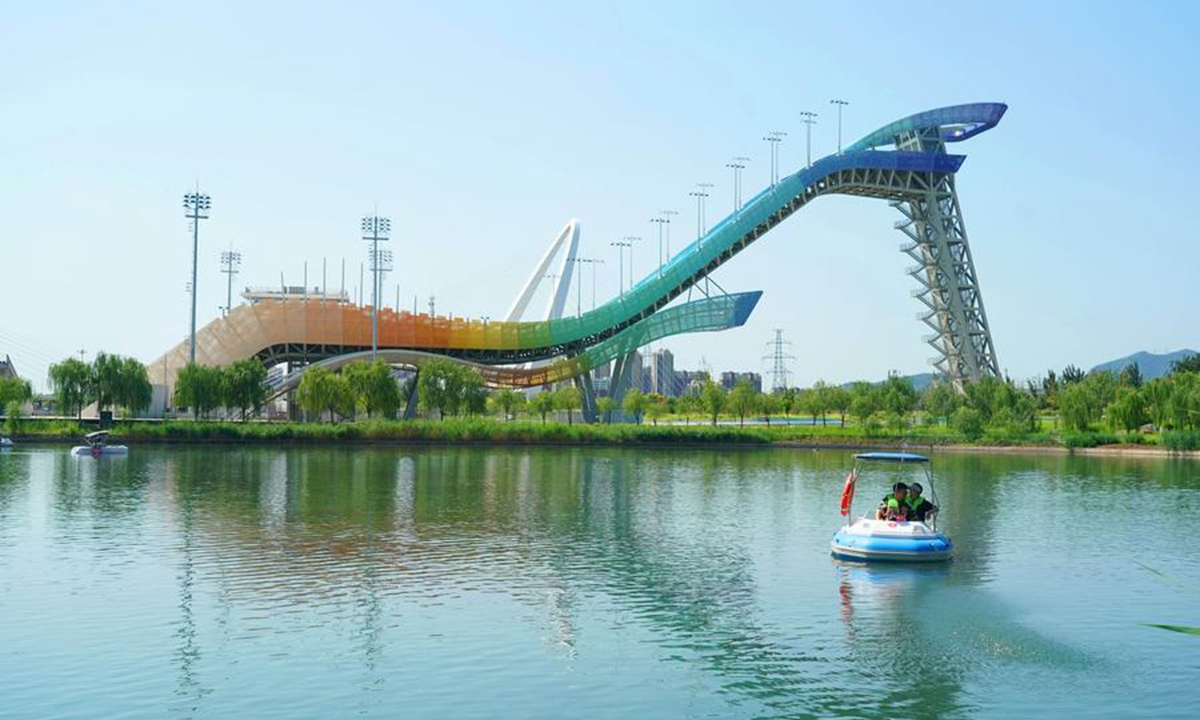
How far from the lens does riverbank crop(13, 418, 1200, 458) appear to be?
84.2 meters

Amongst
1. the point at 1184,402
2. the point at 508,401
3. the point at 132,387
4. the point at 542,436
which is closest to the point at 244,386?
the point at 132,387

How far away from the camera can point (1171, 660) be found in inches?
843

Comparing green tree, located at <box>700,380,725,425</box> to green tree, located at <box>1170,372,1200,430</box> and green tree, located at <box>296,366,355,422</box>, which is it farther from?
green tree, located at <box>1170,372,1200,430</box>

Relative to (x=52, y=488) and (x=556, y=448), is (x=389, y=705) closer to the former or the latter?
(x=52, y=488)

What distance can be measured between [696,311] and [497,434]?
69.7 feet

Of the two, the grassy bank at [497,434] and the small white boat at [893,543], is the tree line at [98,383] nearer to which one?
the grassy bank at [497,434]

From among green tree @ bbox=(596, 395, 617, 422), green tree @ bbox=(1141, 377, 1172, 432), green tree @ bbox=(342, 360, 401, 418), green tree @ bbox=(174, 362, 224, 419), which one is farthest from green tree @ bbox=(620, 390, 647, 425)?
green tree @ bbox=(1141, 377, 1172, 432)

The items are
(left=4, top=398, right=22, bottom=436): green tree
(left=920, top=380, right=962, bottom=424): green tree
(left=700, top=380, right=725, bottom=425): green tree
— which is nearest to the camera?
(left=4, top=398, right=22, bottom=436): green tree

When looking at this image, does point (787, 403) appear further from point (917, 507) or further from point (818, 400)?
point (917, 507)

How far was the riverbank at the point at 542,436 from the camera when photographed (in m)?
84.2

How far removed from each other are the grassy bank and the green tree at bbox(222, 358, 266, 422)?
4294mm

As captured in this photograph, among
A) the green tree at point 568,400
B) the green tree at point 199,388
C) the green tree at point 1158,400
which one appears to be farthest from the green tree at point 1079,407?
the green tree at point 199,388

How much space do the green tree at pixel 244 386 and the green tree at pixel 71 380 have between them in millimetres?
9613

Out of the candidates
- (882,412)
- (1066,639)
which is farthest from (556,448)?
(1066,639)
